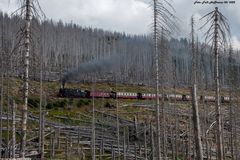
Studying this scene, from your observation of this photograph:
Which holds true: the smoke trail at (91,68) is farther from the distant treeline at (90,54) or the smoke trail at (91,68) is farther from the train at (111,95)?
the train at (111,95)

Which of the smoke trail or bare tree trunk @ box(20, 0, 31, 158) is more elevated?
the smoke trail

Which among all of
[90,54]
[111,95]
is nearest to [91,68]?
[111,95]

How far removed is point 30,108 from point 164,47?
172 feet

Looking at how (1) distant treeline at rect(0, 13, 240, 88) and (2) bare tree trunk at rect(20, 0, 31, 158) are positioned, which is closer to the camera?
(2) bare tree trunk at rect(20, 0, 31, 158)

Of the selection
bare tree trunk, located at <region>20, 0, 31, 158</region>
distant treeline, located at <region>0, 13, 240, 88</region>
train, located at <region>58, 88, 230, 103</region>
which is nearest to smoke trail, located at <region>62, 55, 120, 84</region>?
distant treeline, located at <region>0, 13, 240, 88</region>

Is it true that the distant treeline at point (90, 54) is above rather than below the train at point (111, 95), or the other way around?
above

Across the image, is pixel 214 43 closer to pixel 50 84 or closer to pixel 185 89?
pixel 50 84

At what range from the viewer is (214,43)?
19156 mm

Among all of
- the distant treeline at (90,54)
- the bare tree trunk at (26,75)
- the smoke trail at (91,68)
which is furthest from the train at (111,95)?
the bare tree trunk at (26,75)

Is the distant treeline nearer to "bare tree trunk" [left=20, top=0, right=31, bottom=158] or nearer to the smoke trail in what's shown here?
the smoke trail

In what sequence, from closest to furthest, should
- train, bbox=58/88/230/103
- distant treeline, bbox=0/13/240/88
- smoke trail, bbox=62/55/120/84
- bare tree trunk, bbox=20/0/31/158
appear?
bare tree trunk, bbox=20/0/31/158 < train, bbox=58/88/230/103 < smoke trail, bbox=62/55/120/84 < distant treeline, bbox=0/13/240/88

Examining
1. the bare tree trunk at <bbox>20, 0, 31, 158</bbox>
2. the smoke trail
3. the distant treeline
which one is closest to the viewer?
Answer: the bare tree trunk at <bbox>20, 0, 31, 158</bbox>

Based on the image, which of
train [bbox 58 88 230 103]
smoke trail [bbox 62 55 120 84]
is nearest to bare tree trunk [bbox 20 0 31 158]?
train [bbox 58 88 230 103]

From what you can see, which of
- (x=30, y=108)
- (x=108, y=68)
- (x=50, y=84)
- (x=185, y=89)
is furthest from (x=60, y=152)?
(x=185, y=89)
